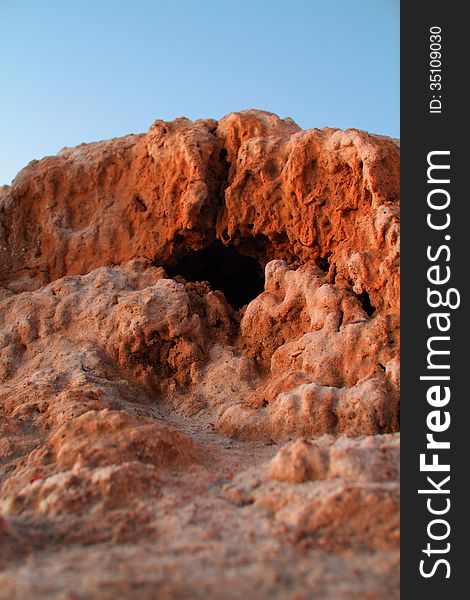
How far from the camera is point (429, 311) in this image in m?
3.91

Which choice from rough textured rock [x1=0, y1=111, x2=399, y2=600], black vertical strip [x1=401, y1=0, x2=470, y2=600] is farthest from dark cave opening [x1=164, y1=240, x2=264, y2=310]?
black vertical strip [x1=401, y1=0, x2=470, y2=600]

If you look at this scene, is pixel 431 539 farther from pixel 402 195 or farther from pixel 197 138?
pixel 197 138

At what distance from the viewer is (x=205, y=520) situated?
126 inches

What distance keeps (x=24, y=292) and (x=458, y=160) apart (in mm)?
5803

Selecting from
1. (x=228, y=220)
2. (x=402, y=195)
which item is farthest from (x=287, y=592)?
(x=228, y=220)

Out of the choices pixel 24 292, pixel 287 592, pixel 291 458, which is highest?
pixel 24 292

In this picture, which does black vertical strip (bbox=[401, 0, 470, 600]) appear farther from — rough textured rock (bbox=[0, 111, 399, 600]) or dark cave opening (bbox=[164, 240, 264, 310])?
dark cave opening (bbox=[164, 240, 264, 310])

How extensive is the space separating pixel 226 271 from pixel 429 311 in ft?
18.0

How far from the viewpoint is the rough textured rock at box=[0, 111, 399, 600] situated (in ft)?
9.27

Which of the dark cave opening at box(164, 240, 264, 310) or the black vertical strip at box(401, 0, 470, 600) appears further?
the dark cave opening at box(164, 240, 264, 310)

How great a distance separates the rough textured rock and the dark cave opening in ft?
0.12

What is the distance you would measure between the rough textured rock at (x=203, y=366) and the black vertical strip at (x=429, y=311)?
0.62 ft

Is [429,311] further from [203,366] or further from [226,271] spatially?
[226,271]

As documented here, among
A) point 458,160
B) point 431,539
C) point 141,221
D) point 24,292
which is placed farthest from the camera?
point 141,221
